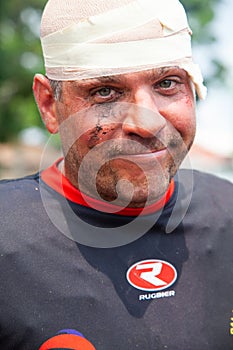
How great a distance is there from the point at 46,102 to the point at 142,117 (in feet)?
1.68

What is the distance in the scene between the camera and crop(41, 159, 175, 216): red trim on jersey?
2557 mm

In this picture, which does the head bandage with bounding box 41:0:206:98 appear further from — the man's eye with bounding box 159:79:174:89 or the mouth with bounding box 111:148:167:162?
the mouth with bounding box 111:148:167:162

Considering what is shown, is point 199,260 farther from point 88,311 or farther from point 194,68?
point 194,68

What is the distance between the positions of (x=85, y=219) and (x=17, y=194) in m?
0.30

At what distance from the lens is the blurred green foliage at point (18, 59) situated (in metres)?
17.6

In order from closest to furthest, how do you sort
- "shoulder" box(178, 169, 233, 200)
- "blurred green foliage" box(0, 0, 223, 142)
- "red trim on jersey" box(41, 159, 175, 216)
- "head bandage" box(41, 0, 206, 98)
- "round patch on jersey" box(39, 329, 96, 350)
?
1. "round patch on jersey" box(39, 329, 96, 350)
2. "head bandage" box(41, 0, 206, 98)
3. "red trim on jersey" box(41, 159, 175, 216)
4. "shoulder" box(178, 169, 233, 200)
5. "blurred green foliage" box(0, 0, 223, 142)

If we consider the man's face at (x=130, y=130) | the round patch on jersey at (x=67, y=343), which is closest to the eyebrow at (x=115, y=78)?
the man's face at (x=130, y=130)

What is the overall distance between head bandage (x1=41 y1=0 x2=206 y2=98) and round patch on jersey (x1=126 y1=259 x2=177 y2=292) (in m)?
0.72

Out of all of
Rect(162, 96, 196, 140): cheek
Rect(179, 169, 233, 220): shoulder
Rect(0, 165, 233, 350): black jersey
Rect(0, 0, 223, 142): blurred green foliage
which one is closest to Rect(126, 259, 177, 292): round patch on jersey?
Rect(0, 165, 233, 350): black jersey

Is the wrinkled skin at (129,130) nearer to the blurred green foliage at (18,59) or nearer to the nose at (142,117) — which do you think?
the nose at (142,117)

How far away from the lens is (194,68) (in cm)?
253

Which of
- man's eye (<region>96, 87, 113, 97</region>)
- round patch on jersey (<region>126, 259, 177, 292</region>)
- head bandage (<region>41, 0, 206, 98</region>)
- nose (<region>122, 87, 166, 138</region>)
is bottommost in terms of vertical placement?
round patch on jersey (<region>126, 259, 177, 292</region>)


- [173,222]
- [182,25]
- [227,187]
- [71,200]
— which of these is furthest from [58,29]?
[227,187]

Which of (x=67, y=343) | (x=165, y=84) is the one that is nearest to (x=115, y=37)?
(x=165, y=84)
